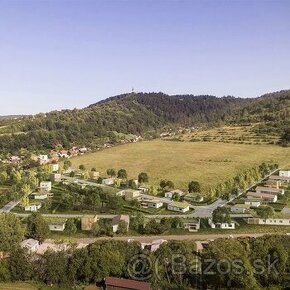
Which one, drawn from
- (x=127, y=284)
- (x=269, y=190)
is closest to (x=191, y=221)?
(x=269, y=190)

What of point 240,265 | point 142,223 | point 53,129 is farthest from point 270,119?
point 240,265

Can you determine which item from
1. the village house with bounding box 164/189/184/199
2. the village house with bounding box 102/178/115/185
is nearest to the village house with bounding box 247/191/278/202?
the village house with bounding box 164/189/184/199

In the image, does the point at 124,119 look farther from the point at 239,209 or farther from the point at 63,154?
the point at 239,209

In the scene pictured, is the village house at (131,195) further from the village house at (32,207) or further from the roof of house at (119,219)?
the village house at (32,207)

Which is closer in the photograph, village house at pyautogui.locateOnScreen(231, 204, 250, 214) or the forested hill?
village house at pyautogui.locateOnScreen(231, 204, 250, 214)

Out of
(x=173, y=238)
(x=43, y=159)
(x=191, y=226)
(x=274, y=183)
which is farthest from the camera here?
(x=43, y=159)

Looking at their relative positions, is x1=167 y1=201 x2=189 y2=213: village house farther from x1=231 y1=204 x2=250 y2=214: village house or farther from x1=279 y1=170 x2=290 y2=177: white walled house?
x1=279 y1=170 x2=290 y2=177: white walled house
